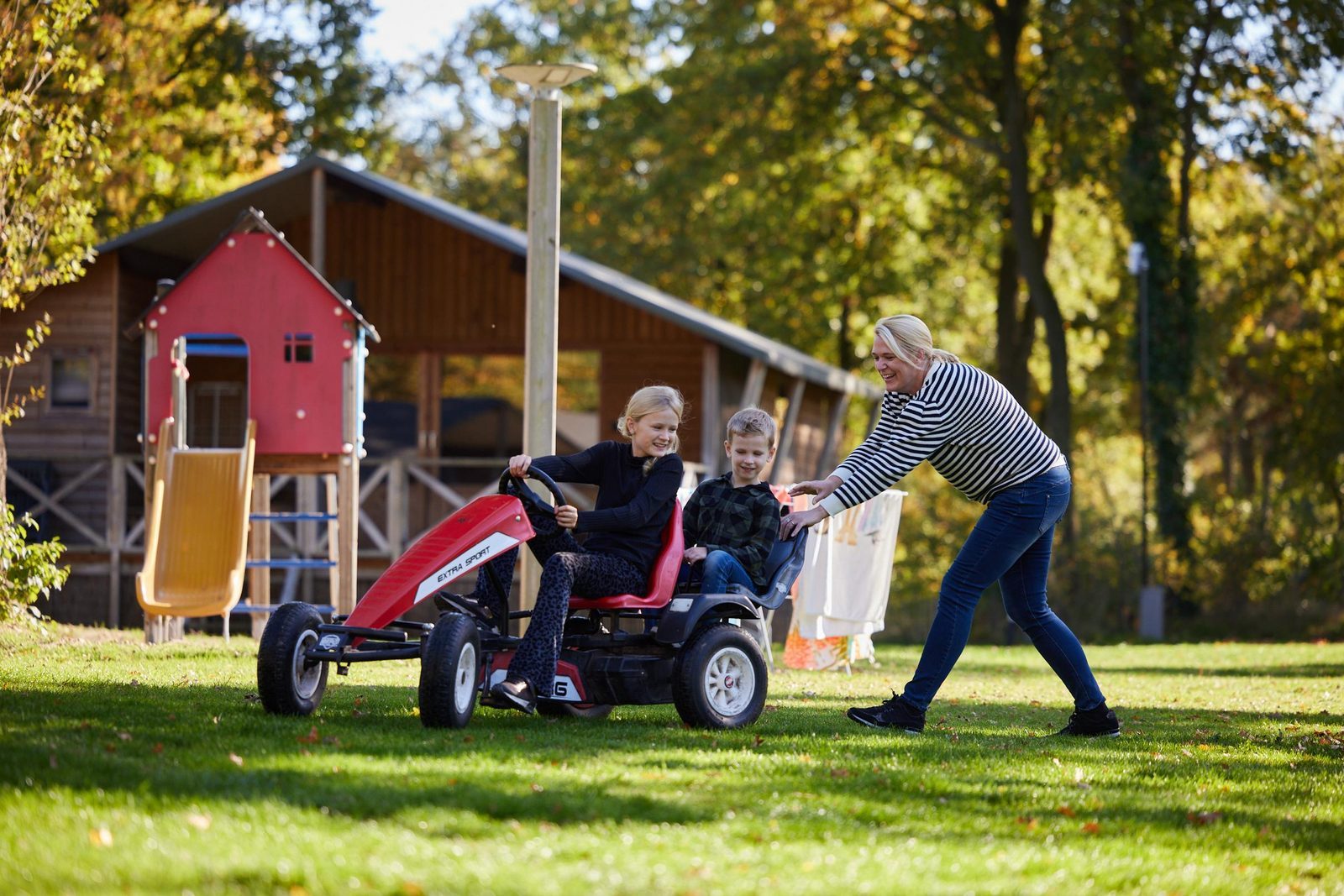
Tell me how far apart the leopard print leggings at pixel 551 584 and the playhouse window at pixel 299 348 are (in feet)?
21.4

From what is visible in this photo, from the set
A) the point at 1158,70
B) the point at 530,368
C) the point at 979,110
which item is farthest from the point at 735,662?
the point at 979,110

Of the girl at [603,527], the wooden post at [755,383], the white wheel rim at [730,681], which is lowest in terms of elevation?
the white wheel rim at [730,681]

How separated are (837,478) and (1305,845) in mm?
2583

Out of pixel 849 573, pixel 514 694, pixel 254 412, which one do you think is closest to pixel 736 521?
pixel 514 694

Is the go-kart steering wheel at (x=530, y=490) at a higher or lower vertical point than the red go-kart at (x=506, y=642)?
higher

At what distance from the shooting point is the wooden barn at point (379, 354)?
64.6 feet

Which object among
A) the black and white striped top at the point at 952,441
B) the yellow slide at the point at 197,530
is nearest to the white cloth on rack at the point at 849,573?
the yellow slide at the point at 197,530

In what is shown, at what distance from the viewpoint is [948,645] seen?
731 centimetres

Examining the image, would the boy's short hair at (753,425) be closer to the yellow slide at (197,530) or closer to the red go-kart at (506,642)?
the red go-kart at (506,642)

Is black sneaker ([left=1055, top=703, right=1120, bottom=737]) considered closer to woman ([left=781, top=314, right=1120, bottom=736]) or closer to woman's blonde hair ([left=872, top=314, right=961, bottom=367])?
woman ([left=781, top=314, right=1120, bottom=736])

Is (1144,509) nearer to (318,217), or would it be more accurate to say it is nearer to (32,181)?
(318,217)

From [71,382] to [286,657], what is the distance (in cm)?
1594

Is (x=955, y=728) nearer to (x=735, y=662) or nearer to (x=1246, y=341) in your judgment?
(x=735, y=662)

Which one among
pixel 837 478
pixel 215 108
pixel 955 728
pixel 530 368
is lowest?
pixel 955 728
